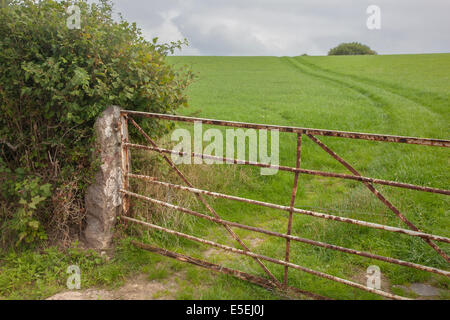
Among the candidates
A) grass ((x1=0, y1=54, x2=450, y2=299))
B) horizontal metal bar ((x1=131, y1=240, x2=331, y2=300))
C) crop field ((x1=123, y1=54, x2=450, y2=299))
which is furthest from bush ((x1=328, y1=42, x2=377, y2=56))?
horizontal metal bar ((x1=131, y1=240, x2=331, y2=300))

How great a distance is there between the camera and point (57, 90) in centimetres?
441

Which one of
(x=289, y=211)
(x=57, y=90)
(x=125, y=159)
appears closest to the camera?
(x=289, y=211)

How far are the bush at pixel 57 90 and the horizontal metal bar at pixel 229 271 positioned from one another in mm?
1187

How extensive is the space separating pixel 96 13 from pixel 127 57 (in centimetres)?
96

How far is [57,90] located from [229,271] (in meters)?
3.14

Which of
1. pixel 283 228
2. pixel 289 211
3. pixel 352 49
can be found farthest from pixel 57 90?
pixel 352 49

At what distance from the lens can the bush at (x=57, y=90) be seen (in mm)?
4453

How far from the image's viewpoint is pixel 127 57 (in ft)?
15.6

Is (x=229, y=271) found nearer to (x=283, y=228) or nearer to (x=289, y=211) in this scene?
(x=289, y=211)

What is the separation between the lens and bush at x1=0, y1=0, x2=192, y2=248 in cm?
445

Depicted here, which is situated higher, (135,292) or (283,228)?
(283,228)

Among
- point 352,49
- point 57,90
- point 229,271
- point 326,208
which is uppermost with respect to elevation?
point 352,49

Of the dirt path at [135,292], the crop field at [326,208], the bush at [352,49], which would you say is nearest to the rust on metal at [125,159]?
the crop field at [326,208]
